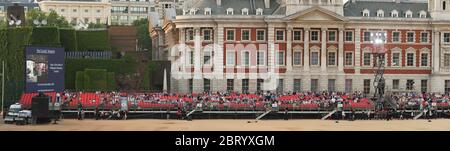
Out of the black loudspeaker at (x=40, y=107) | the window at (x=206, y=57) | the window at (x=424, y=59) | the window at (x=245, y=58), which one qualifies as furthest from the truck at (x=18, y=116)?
the window at (x=424, y=59)

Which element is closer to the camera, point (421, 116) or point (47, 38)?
point (421, 116)

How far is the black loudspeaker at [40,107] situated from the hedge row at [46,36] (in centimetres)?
2916

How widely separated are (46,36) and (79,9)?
105758mm

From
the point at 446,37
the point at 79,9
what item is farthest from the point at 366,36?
the point at 79,9

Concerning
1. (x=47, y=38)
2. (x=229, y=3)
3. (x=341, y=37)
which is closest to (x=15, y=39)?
(x=47, y=38)

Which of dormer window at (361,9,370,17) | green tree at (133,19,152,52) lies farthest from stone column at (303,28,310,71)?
green tree at (133,19,152,52)

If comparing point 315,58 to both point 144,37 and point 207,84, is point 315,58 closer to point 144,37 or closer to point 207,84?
point 207,84

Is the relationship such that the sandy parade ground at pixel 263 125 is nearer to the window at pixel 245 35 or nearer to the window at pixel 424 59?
the window at pixel 245 35

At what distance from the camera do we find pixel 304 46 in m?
108

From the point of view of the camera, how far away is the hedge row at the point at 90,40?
110750 mm

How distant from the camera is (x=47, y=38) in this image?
92688 millimetres
